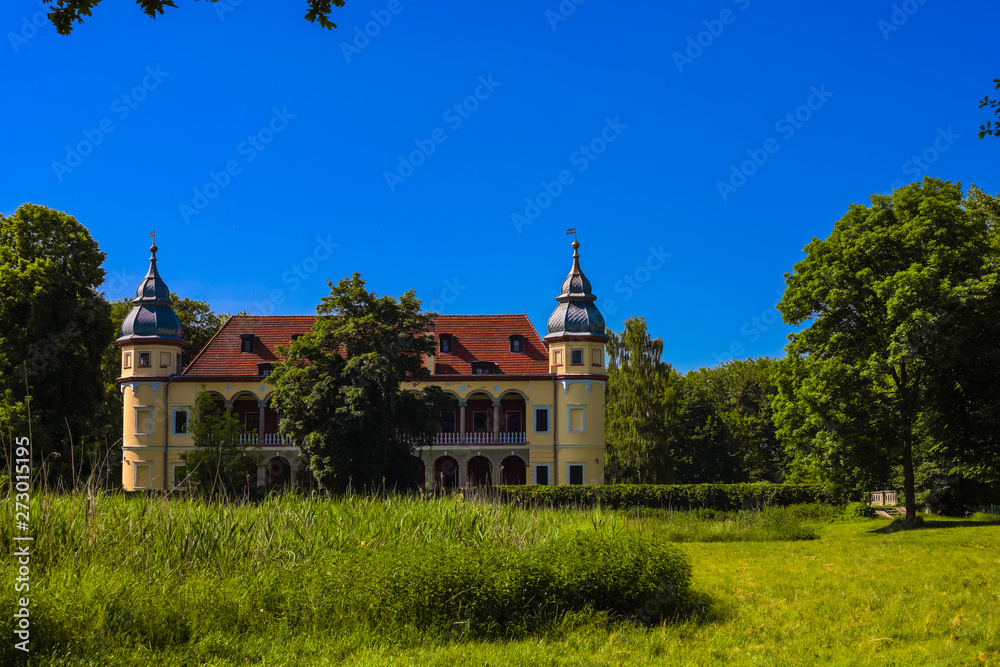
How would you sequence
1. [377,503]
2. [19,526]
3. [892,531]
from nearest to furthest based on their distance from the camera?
1. [19,526]
2. [377,503]
3. [892,531]

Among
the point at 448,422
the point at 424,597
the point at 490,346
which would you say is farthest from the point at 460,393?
the point at 424,597

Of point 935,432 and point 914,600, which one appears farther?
point 935,432

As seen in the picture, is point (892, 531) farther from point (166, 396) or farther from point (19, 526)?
point (166, 396)

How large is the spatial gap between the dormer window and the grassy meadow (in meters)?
32.7

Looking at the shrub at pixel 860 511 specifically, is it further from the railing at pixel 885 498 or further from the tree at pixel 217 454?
the tree at pixel 217 454

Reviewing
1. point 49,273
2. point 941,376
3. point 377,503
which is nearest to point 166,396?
point 49,273

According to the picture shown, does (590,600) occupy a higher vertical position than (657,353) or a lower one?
lower

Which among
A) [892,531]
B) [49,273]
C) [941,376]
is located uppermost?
[49,273]

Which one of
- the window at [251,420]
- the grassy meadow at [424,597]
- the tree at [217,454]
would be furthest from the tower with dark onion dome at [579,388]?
the grassy meadow at [424,597]

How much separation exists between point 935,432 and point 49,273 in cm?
3265

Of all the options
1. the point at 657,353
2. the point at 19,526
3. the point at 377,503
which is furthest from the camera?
the point at 657,353

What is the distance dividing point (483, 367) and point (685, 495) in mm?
15257

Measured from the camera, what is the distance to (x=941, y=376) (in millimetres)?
25391

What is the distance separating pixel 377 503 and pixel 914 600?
9.02m
